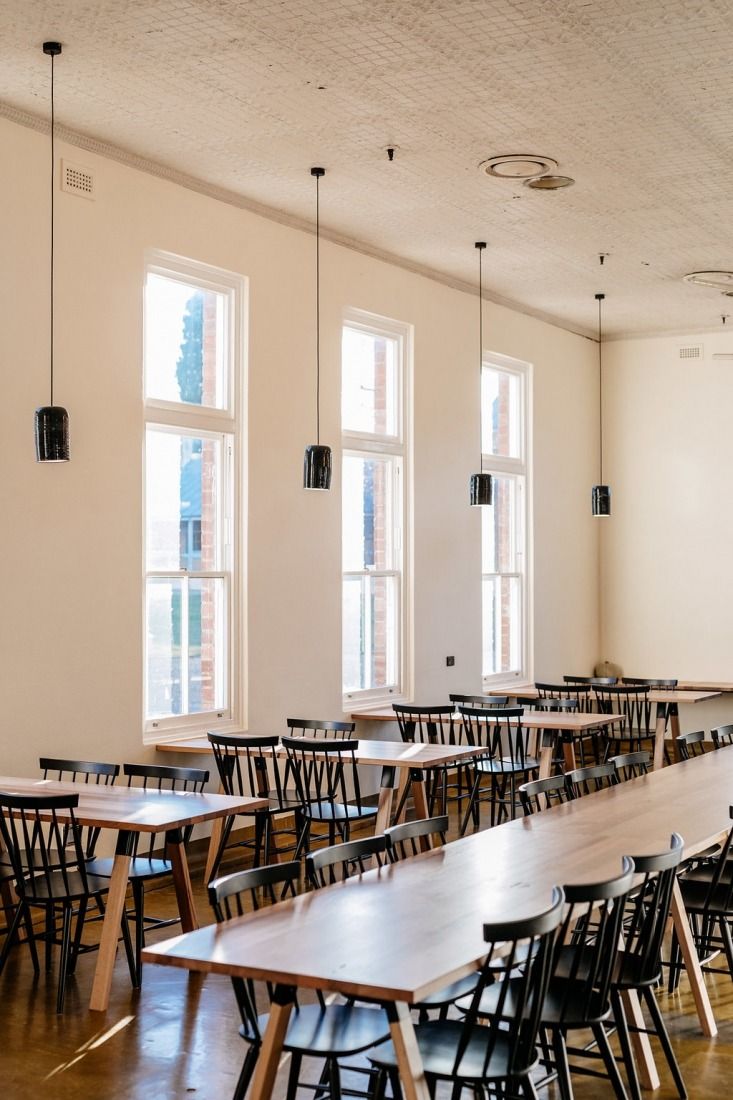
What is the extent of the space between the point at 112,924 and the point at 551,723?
339 cm

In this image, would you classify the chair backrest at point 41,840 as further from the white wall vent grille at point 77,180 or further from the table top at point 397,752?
the white wall vent grille at point 77,180

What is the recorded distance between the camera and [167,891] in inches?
239

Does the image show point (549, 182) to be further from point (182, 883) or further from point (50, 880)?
point (50, 880)

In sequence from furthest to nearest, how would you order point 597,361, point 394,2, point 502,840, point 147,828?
point 597,361, point 394,2, point 147,828, point 502,840

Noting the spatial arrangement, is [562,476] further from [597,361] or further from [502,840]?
[502,840]

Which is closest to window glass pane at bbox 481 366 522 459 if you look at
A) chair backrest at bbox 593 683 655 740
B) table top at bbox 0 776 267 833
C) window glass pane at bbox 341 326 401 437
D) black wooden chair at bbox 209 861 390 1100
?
window glass pane at bbox 341 326 401 437

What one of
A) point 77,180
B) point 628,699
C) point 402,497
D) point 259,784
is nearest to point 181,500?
point 259,784

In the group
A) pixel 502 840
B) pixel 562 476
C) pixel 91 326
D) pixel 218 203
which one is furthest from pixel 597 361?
pixel 502 840

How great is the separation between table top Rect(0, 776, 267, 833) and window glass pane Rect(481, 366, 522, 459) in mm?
5227

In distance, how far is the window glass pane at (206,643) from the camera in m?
6.83

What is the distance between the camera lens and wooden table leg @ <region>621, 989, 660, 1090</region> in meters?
3.61

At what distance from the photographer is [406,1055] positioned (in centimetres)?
250

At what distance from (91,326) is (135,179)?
0.87m

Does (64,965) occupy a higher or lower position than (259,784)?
lower
